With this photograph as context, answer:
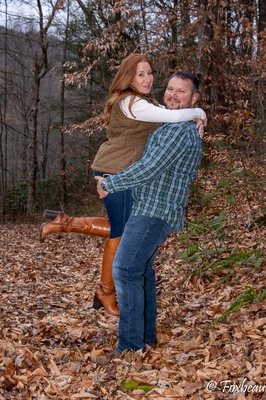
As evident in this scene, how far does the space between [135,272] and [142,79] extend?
145cm

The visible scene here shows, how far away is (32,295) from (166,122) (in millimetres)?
3671

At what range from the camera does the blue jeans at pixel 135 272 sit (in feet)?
11.6

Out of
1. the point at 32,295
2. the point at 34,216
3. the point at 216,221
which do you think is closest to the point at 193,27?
the point at 216,221

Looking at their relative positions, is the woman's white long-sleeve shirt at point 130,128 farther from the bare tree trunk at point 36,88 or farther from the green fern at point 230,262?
the bare tree trunk at point 36,88

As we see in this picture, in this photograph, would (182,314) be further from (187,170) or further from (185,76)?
(185,76)

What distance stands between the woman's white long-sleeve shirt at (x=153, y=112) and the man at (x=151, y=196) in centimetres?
6

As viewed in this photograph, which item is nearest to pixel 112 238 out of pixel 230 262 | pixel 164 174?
pixel 164 174

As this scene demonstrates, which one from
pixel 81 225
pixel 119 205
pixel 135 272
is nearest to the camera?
pixel 135 272

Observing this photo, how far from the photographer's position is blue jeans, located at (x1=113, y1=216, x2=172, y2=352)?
353cm

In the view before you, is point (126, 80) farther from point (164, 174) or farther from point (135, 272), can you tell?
point (135, 272)

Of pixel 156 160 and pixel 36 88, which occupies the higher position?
pixel 36 88

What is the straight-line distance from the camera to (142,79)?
3836 mm

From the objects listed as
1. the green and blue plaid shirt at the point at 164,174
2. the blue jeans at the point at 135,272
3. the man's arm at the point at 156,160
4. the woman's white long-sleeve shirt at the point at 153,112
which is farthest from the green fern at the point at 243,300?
the woman's white long-sleeve shirt at the point at 153,112

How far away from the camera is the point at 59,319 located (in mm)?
5195
